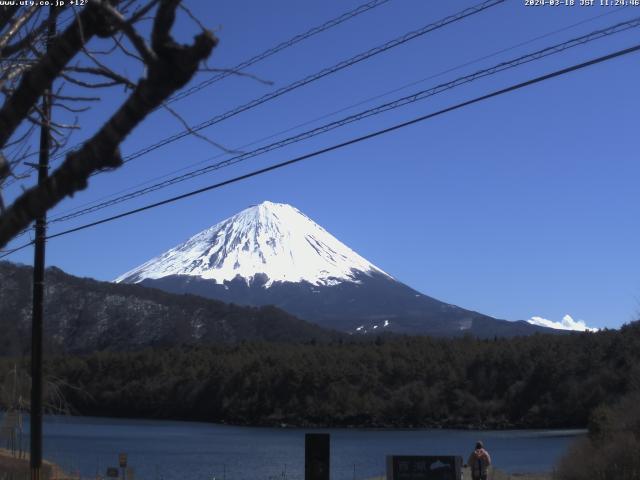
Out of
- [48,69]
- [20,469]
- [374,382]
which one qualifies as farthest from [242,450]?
[48,69]

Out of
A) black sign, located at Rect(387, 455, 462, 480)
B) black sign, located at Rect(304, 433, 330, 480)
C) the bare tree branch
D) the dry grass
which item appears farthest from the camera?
the dry grass

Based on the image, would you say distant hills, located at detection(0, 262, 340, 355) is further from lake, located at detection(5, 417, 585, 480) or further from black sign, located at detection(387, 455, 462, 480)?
black sign, located at detection(387, 455, 462, 480)

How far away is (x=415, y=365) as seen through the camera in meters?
93.3

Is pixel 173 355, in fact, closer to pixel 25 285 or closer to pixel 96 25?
pixel 25 285

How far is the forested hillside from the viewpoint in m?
78.8

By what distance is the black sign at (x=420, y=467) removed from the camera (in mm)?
14695

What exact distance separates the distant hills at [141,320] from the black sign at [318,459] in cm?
12141

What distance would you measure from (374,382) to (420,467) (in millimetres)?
77063

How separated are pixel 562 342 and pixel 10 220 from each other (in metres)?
83.9

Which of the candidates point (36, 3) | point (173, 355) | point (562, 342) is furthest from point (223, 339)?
point (36, 3)

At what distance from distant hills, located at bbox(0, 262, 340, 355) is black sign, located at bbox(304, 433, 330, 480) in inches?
4780

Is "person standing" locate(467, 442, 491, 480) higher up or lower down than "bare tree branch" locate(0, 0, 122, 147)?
lower down

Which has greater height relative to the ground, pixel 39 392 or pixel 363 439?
pixel 39 392

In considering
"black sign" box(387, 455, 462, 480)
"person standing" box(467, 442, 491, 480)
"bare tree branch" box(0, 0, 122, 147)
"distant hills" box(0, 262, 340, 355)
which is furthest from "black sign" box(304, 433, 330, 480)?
"distant hills" box(0, 262, 340, 355)
